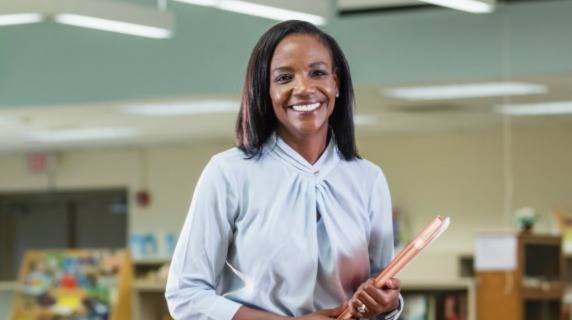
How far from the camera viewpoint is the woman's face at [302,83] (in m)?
1.48

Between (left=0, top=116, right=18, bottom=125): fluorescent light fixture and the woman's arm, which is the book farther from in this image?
(left=0, top=116, right=18, bottom=125): fluorescent light fixture

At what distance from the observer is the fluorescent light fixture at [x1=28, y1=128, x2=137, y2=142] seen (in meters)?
11.4

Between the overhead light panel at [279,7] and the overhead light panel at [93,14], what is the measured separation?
1.52 feet

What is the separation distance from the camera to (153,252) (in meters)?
12.9

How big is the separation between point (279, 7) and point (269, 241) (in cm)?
436

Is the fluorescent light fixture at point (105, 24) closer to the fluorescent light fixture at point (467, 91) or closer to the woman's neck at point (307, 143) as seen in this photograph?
the fluorescent light fixture at point (467, 91)

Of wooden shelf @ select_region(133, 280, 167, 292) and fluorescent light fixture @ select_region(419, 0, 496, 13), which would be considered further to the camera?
wooden shelf @ select_region(133, 280, 167, 292)

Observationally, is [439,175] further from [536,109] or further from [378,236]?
[378,236]

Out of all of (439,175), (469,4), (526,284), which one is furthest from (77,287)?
(439,175)

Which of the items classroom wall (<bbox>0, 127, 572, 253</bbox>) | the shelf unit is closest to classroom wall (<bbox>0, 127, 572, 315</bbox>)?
classroom wall (<bbox>0, 127, 572, 253</bbox>)

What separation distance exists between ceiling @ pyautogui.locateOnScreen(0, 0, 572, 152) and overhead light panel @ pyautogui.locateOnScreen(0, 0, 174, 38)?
1047 millimetres

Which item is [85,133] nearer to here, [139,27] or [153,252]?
[153,252]

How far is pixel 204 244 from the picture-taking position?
4.91 feet

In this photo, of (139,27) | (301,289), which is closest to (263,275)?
(301,289)
